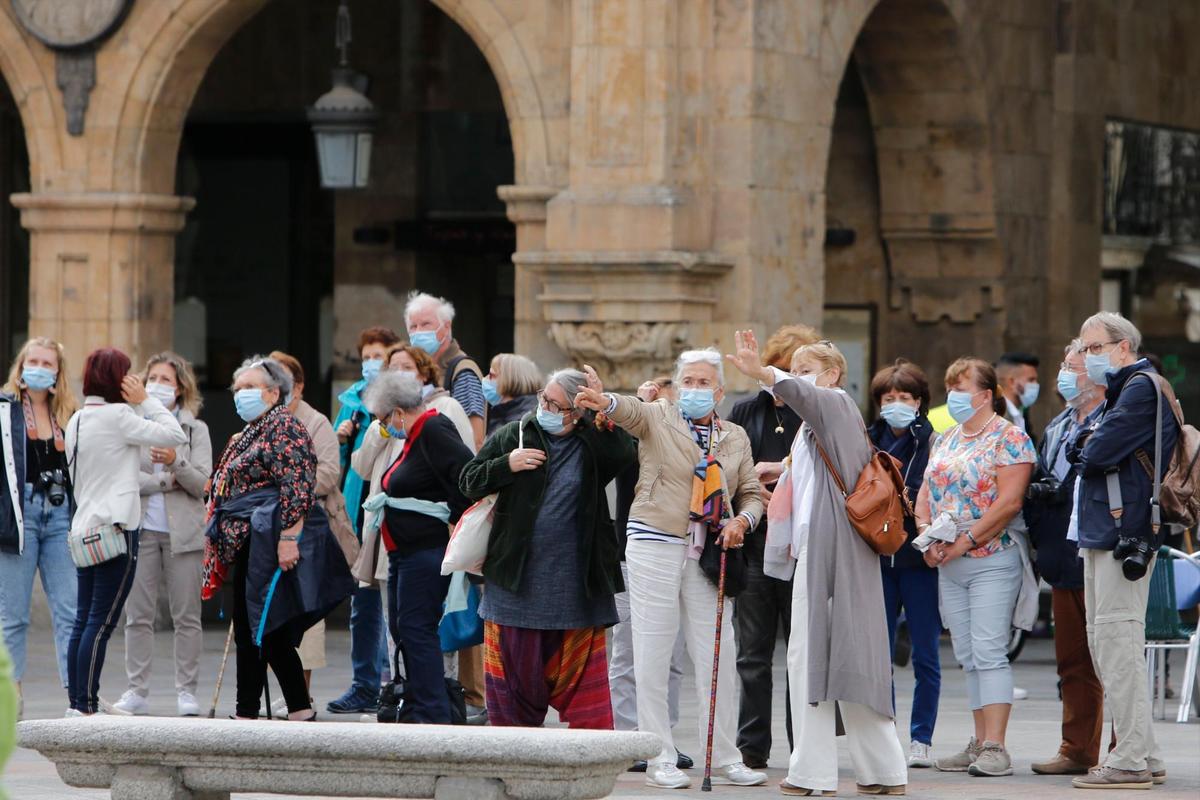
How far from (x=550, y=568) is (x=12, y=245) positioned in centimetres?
1253

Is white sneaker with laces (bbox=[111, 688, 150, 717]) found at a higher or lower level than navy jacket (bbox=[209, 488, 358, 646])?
lower

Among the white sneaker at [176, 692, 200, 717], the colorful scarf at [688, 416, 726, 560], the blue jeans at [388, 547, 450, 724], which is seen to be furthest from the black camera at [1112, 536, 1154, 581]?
the white sneaker at [176, 692, 200, 717]

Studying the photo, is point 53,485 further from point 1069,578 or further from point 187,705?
point 1069,578

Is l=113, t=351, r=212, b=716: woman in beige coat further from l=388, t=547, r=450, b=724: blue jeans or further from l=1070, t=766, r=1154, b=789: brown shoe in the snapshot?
l=1070, t=766, r=1154, b=789: brown shoe

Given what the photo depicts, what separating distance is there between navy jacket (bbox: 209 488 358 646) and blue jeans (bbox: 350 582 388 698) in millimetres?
958

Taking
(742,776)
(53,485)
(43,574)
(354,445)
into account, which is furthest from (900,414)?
(43,574)

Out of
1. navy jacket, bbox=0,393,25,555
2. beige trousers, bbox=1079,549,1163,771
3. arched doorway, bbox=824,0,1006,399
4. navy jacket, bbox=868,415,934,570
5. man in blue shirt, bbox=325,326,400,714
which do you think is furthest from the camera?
arched doorway, bbox=824,0,1006,399

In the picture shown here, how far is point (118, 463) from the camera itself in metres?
11.3

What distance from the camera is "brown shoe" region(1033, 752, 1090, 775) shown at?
10117 mm

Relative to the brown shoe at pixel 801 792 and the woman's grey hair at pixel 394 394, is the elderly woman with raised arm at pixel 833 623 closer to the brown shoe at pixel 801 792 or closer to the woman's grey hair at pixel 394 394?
the brown shoe at pixel 801 792

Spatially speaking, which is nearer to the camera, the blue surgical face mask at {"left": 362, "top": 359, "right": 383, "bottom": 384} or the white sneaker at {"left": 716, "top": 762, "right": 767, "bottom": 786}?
the white sneaker at {"left": 716, "top": 762, "right": 767, "bottom": 786}

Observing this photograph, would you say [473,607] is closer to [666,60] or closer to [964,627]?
[964,627]

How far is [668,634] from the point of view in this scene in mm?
9602

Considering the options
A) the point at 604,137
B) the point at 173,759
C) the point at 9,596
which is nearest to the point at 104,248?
the point at 604,137
